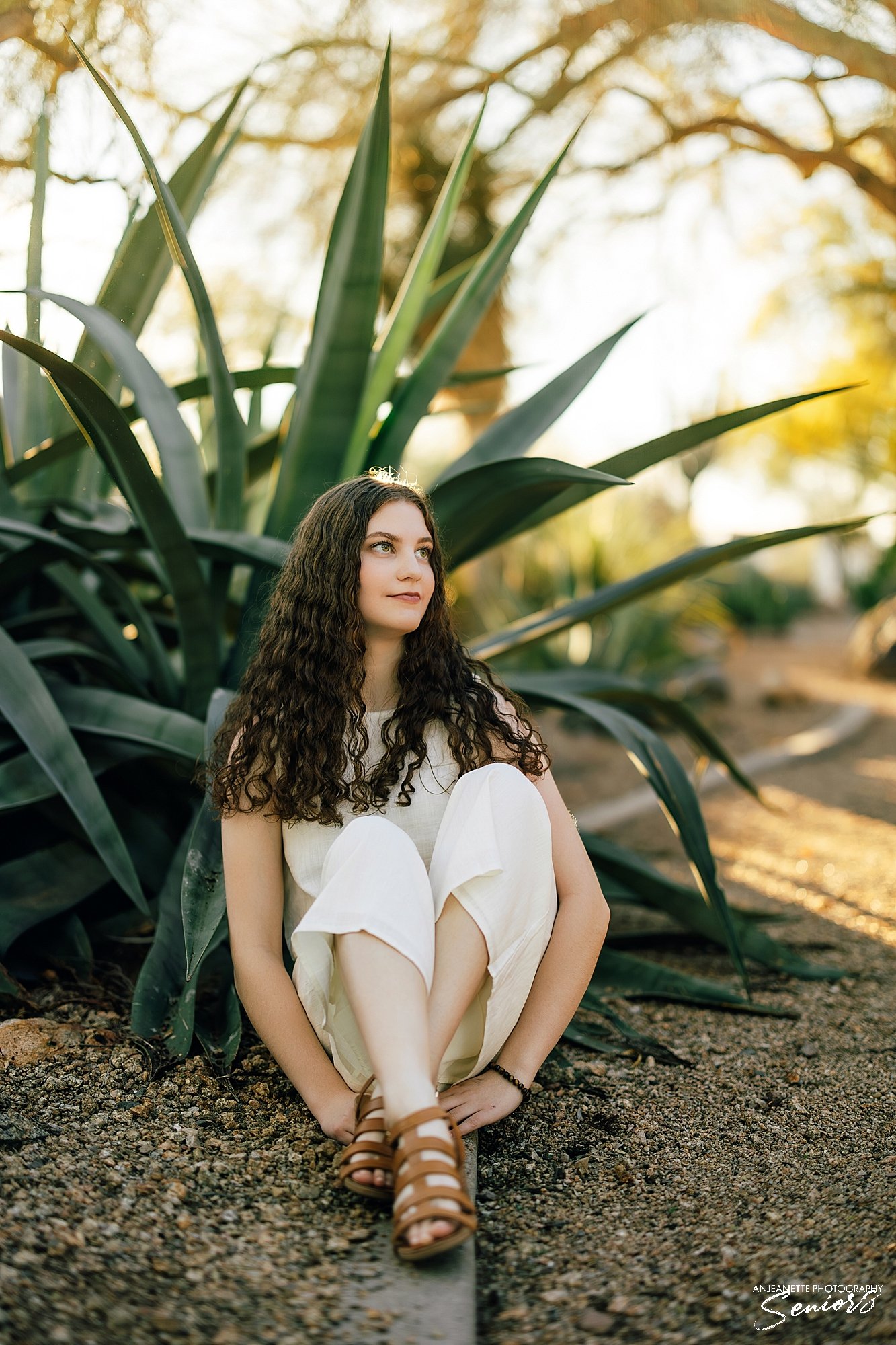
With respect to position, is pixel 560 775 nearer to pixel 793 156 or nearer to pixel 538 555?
pixel 538 555

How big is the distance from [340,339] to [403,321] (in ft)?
0.90

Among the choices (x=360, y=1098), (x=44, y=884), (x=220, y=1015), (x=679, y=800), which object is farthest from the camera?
(x=679, y=800)

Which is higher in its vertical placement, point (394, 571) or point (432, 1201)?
point (394, 571)

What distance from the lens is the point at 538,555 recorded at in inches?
279

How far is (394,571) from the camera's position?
171cm

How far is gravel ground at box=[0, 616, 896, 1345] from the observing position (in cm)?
120

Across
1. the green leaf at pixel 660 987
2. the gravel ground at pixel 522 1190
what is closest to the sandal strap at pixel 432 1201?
the gravel ground at pixel 522 1190

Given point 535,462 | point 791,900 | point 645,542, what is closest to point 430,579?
point 535,462

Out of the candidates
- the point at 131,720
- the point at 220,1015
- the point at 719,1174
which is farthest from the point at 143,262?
the point at 719,1174

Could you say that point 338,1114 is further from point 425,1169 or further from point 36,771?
point 36,771

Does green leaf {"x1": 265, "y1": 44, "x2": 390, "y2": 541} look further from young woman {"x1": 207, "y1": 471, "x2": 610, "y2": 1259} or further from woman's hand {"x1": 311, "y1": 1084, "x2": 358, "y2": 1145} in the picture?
→ woman's hand {"x1": 311, "y1": 1084, "x2": 358, "y2": 1145}

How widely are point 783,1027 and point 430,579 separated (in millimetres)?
1152

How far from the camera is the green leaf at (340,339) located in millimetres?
2340

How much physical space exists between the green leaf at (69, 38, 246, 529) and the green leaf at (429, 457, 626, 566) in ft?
1.52
